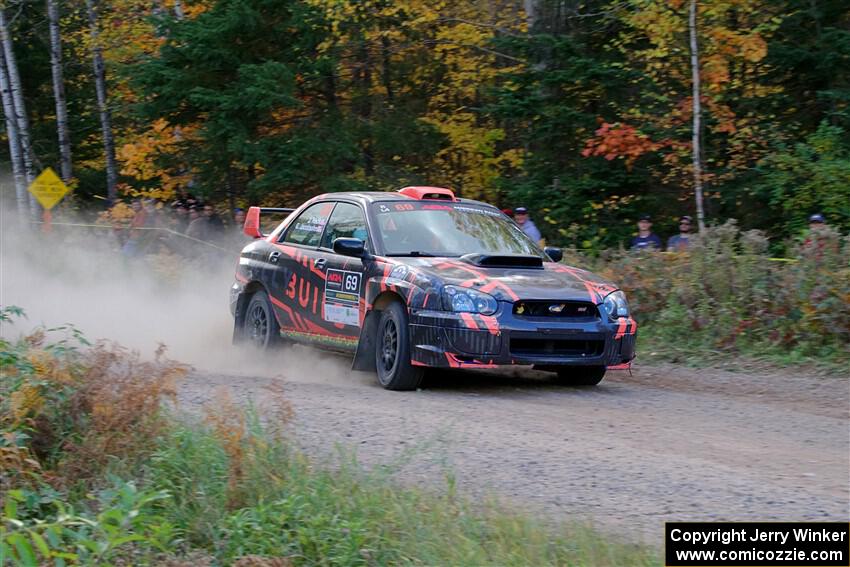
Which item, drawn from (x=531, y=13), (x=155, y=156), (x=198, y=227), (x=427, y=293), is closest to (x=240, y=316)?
(x=427, y=293)

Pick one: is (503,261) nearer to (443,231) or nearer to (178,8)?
(443,231)

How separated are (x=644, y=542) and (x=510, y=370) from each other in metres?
5.99

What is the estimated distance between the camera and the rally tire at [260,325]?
11.6 m

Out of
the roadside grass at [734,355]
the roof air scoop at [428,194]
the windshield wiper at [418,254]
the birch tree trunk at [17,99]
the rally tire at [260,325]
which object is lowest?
the roadside grass at [734,355]

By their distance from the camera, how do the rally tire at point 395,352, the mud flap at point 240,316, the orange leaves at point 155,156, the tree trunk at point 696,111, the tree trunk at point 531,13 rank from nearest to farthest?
the rally tire at point 395,352 → the mud flap at point 240,316 → the tree trunk at point 696,111 → the tree trunk at point 531,13 → the orange leaves at point 155,156

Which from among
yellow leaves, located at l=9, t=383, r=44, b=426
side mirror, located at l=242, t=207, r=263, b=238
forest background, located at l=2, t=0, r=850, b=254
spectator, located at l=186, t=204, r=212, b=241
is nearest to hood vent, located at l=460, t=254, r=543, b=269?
side mirror, located at l=242, t=207, r=263, b=238

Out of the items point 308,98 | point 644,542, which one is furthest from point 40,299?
point 644,542

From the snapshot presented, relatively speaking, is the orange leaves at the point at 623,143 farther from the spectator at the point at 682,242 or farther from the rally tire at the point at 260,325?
the rally tire at the point at 260,325

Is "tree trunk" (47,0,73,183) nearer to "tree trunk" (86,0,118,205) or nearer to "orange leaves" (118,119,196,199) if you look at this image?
"tree trunk" (86,0,118,205)

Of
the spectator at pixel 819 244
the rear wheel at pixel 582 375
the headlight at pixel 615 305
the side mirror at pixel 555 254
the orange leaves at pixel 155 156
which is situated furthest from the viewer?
the orange leaves at pixel 155 156

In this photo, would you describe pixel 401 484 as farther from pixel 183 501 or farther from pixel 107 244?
pixel 107 244

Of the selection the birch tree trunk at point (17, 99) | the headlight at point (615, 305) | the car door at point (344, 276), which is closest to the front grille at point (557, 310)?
the headlight at point (615, 305)

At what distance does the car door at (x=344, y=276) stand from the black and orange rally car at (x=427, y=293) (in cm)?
1

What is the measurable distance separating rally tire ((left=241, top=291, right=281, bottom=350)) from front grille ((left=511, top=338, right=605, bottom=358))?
3307 millimetres
